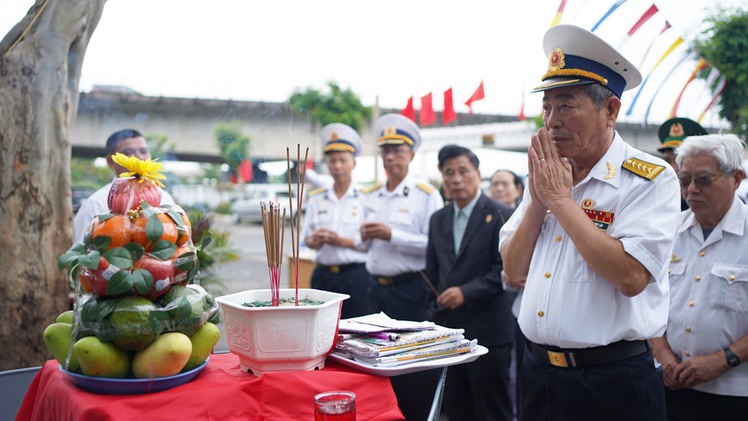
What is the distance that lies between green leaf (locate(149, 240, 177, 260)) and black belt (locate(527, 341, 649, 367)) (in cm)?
136

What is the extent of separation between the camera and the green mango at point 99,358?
4.92ft

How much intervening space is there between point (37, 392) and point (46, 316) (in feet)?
4.43

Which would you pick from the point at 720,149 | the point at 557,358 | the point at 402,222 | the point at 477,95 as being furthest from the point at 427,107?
the point at 557,358

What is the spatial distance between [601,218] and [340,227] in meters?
3.55

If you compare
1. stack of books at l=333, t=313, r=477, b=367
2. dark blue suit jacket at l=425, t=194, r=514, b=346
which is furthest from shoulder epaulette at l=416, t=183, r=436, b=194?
stack of books at l=333, t=313, r=477, b=367

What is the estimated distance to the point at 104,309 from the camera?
1.50 meters

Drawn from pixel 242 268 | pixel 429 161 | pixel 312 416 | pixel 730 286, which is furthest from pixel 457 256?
pixel 429 161

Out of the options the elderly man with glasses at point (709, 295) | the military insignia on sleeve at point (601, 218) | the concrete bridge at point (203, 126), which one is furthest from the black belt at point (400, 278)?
the military insignia on sleeve at point (601, 218)

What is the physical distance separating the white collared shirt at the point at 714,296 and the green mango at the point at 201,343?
212 cm

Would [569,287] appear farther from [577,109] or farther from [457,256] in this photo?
[457,256]

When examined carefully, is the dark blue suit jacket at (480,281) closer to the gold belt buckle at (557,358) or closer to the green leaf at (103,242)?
the gold belt buckle at (557,358)

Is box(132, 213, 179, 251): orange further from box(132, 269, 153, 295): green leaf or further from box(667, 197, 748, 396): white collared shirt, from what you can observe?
box(667, 197, 748, 396): white collared shirt

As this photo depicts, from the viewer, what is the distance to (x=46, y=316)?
3.06 m

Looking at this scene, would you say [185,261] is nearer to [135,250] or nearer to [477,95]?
[135,250]
